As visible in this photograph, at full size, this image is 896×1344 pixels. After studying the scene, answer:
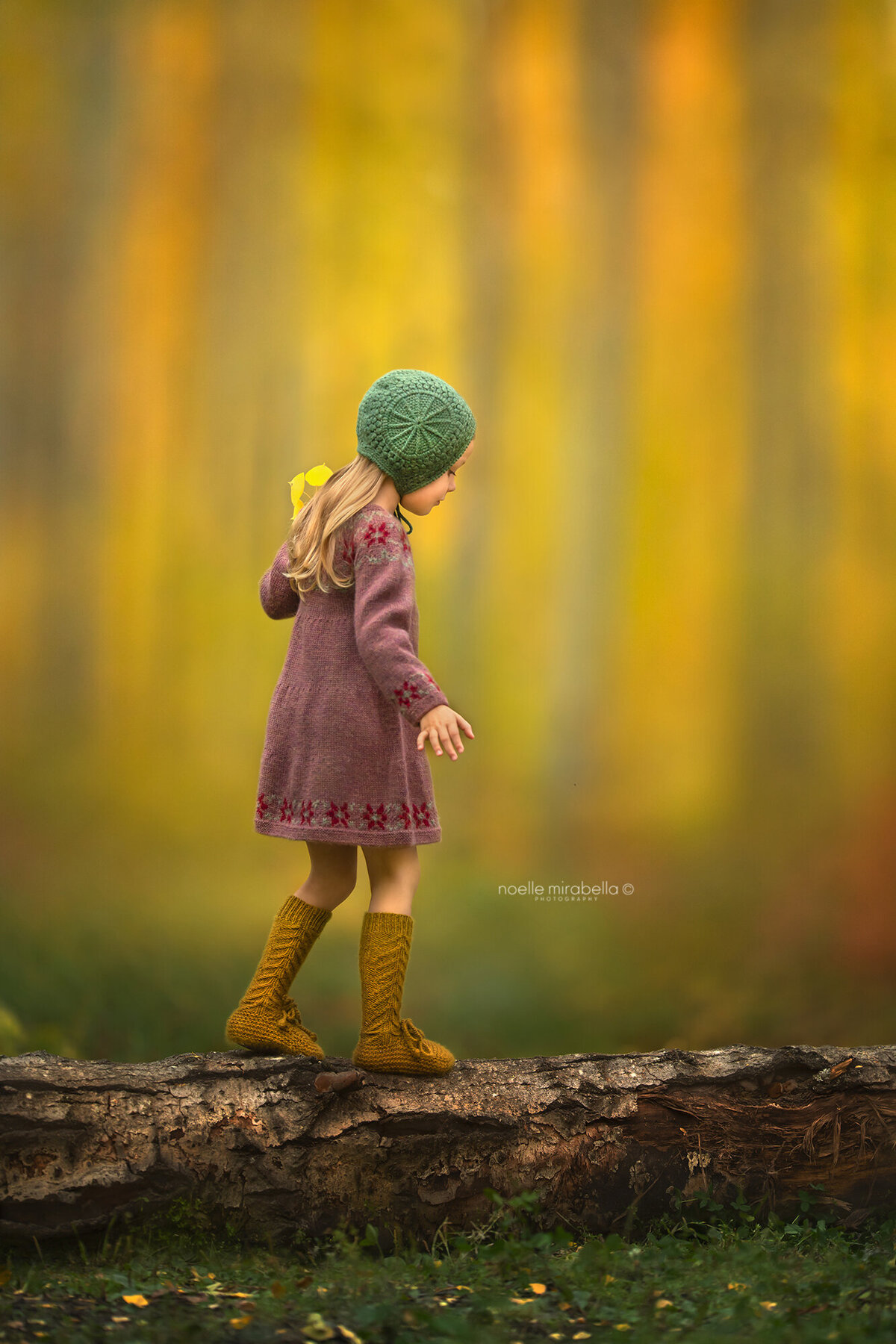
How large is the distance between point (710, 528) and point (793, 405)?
0.55m

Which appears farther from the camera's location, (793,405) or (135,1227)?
(793,405)

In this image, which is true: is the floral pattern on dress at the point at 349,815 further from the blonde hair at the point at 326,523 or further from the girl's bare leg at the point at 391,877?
the blonde hair at the point at 326,523

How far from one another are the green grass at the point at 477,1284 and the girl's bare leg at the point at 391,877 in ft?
2.02

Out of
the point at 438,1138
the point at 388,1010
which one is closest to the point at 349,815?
the point at 388,1010

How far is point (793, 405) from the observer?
420 centimetres

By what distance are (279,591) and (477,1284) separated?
149 cm

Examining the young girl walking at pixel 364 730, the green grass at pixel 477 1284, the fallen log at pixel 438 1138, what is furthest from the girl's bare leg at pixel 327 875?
the green grass at pixel 477 1284

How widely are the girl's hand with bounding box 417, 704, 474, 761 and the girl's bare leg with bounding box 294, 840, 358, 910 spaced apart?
419 mm

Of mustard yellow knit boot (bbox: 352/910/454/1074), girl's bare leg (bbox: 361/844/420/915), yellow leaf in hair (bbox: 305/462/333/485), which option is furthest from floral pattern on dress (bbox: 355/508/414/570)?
mustard yellow knit boot (bbox: 352/910/454/1074)

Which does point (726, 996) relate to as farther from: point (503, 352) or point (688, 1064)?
point (503, 352)

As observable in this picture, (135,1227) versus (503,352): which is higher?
(503,352)

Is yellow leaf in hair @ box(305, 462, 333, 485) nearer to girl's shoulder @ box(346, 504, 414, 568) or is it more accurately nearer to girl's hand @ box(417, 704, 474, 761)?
girl's shoulder @ box(346, 504, 414, 568)

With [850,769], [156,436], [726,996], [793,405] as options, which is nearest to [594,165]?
[793,405]

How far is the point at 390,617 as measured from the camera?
2377 mm
